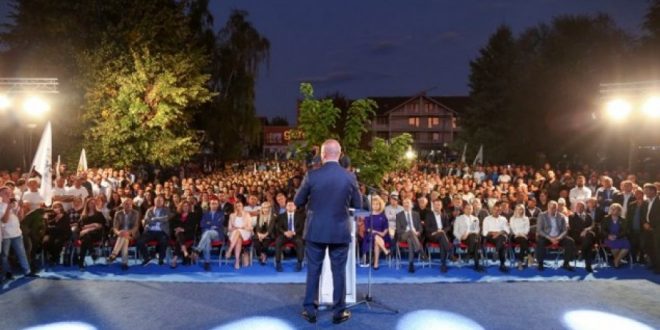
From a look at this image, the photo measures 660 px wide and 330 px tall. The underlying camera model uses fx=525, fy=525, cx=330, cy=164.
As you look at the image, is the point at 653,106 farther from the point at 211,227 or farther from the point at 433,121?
the point at 433,121

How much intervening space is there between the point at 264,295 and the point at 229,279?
1405mm

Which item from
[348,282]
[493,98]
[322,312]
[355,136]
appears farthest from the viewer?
[493,98]

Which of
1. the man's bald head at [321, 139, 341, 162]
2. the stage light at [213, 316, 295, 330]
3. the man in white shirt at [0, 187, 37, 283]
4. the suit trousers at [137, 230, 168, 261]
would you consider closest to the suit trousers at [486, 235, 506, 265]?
the stage light at [213, 316, 295, 330]

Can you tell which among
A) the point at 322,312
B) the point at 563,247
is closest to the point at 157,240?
the point at 322,312

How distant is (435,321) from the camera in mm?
6449

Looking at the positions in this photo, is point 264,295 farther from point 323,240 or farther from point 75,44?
point 75,44

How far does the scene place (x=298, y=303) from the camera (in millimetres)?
7160

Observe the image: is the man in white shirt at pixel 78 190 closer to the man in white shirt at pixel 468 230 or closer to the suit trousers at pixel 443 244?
the suit trousers at pixel 443 244

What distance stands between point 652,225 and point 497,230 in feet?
9.43

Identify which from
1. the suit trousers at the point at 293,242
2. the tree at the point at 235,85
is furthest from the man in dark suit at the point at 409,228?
the tree at the point at 235,85

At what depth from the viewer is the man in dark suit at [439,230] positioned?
9.95 metres

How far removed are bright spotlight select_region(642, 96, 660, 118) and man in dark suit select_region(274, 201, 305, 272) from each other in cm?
888

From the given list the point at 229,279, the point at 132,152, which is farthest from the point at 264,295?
the point at 132,152

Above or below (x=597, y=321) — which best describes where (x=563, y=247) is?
above
